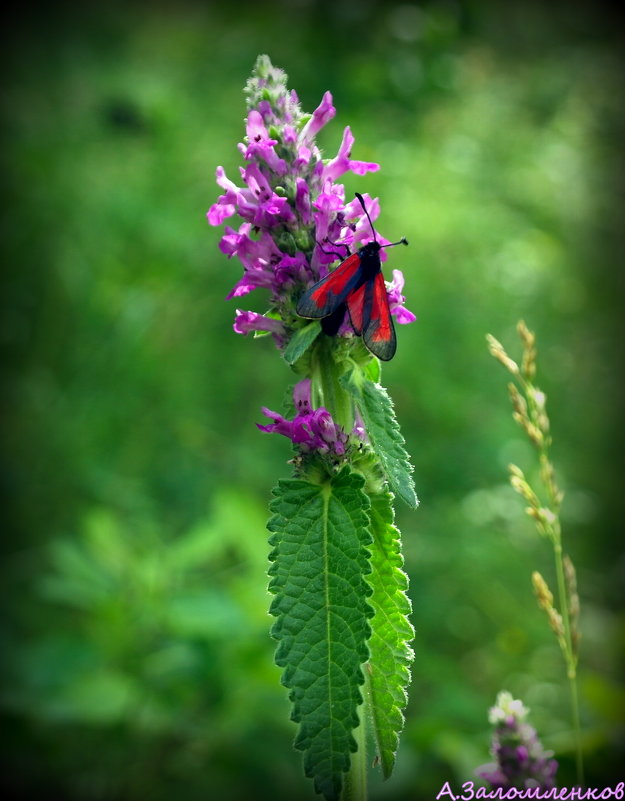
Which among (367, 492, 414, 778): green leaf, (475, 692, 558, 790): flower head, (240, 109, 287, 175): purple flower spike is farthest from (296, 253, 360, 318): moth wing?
(475, 692, 558, 790): flower head

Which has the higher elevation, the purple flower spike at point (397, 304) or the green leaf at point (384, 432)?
the purple flower spike at point (397, 304)

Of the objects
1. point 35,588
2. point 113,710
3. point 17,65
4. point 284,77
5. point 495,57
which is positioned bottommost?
point 113,710

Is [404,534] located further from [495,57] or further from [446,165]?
[495,57]

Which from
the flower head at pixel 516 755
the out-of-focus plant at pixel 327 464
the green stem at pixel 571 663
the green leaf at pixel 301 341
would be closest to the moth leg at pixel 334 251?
the out-of-focus plant at pixel 327 464

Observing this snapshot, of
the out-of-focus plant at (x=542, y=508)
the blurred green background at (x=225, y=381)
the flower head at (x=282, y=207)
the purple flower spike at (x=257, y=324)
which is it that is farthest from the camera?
the blurred green background at (x=225, y=381)

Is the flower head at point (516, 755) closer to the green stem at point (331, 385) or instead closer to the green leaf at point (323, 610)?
the green leaf at point (323, 610)

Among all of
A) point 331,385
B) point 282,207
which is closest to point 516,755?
point 331,385

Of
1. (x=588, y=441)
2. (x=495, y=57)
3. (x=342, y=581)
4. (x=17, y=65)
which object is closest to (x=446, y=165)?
(x=495, y=57)
